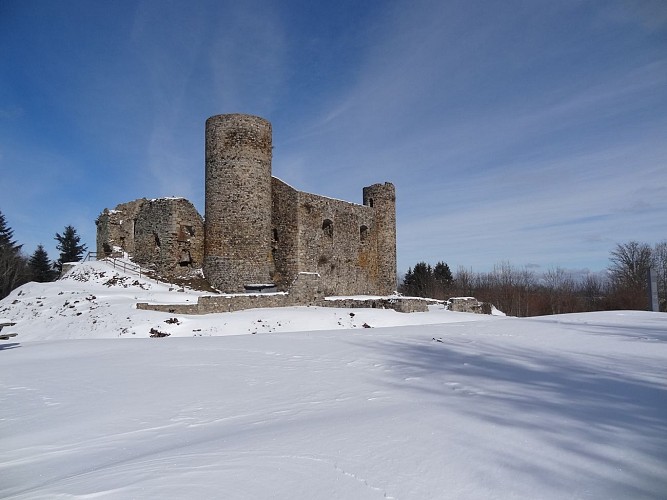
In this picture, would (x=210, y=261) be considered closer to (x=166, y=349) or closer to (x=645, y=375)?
(x=166, y=349)

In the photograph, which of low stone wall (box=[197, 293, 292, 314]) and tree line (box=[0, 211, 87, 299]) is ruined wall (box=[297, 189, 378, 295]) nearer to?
low stone wall (box=[197, 293, 292, 314])

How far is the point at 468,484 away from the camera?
250 centimetres

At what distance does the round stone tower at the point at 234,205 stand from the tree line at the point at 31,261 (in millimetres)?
21950

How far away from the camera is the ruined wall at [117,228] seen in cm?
2223

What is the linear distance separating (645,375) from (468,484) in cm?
393

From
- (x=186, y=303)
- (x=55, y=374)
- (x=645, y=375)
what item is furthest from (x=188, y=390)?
(x=186, y=303)

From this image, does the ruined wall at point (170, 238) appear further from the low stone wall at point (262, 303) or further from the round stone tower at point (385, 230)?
the round stone tower at point (385, 230)

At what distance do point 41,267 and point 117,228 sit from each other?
2484cm

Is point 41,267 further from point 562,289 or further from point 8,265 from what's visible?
point 562,289

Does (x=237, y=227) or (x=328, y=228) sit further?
(x=328, y=228)

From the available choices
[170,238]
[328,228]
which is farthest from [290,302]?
[170,238]

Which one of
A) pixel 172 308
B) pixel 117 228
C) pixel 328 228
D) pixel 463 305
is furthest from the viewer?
pixel 328 228

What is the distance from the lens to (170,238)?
21.2 meters

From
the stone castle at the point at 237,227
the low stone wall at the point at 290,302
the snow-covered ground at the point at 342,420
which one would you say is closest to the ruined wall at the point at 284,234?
the stone castle at the point at 237,227
